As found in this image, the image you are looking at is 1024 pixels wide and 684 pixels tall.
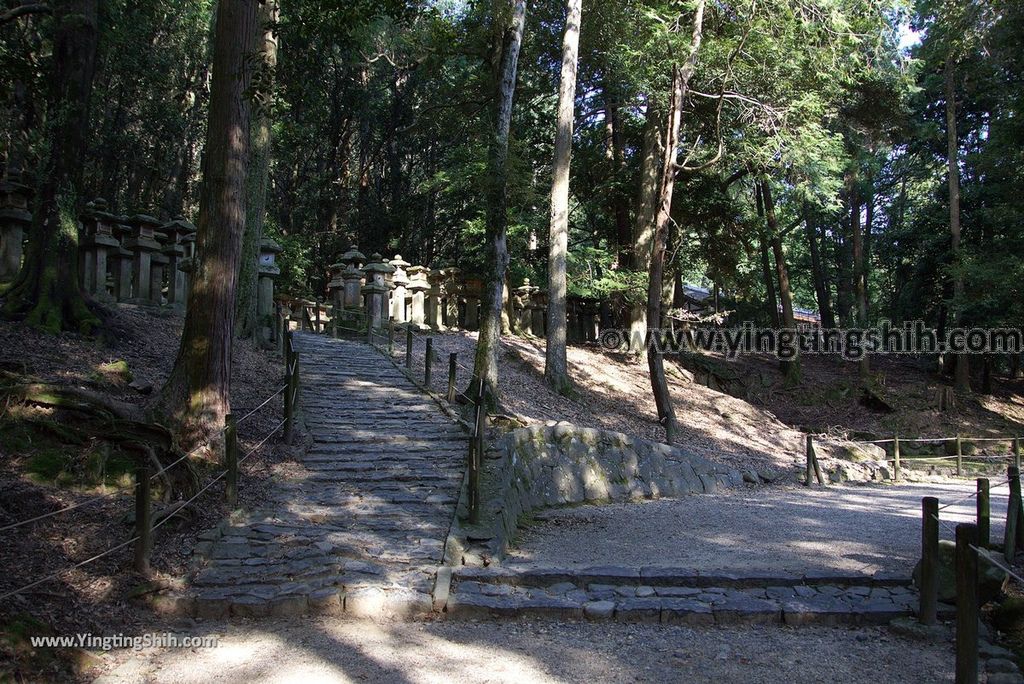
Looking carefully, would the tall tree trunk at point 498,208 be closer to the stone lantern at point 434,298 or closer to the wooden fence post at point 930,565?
the wooden fence post at point 930,565

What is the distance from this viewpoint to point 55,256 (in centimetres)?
1004

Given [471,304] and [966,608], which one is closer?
[966,608]

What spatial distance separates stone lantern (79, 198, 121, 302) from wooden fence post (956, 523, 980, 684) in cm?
1437

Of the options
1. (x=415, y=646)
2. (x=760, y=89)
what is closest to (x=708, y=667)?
(x=415, y=646)

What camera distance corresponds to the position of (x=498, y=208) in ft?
37.3

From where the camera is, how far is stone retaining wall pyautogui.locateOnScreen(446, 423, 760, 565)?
7.41 meters

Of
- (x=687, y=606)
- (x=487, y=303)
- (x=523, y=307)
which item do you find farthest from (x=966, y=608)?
(x=523, y=307)

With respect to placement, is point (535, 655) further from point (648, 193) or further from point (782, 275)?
point (782, 275)

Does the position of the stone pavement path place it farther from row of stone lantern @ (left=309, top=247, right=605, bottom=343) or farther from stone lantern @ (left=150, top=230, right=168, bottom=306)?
row of stone lantern @ (left=309, top=247, right=605, bottom=343)

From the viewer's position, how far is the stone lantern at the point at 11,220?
11789 millimetres

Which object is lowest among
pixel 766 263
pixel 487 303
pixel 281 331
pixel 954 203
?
pixel 281 331

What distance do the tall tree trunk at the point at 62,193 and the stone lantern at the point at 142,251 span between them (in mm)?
4615

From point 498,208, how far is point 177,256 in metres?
8.41

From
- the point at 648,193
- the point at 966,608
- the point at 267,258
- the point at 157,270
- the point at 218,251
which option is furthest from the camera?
the point at 648,193
